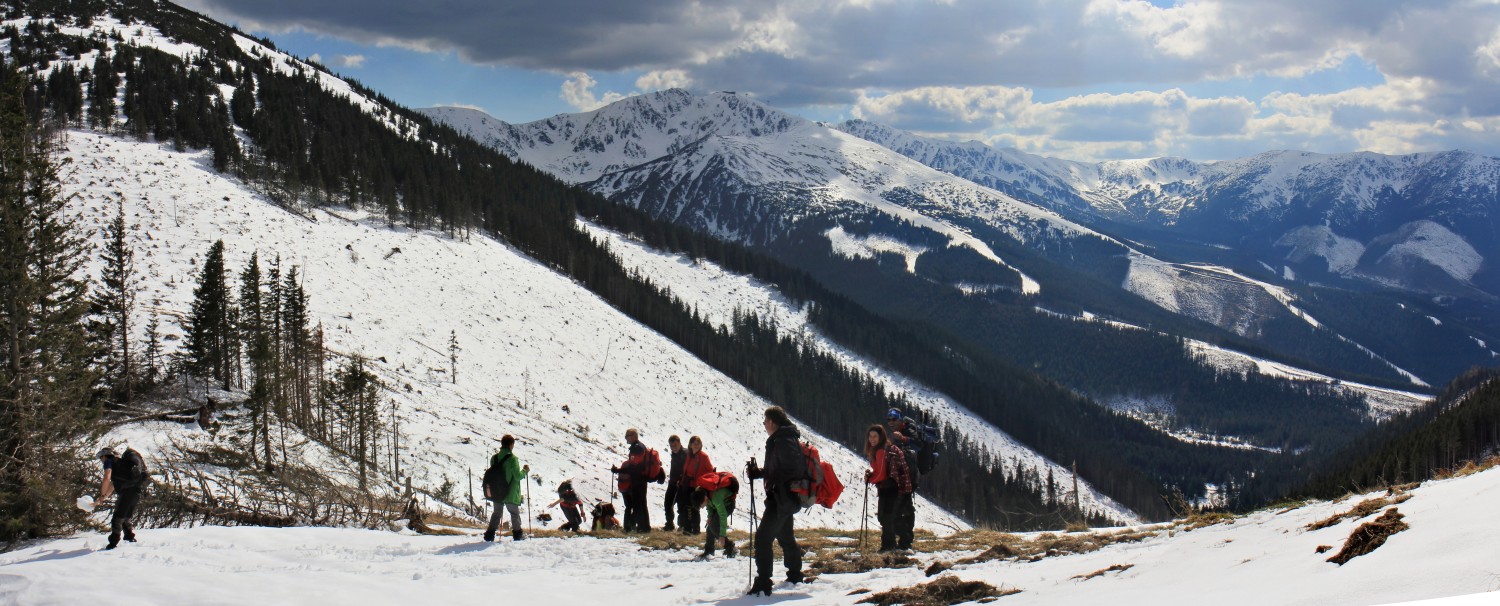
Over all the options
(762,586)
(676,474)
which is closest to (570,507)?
(676,474)

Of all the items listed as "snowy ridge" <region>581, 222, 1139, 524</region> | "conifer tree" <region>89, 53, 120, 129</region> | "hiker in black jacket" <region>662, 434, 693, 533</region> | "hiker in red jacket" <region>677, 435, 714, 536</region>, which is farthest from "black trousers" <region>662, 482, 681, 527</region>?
"snowy ridge" <region>581, 222, 1139, 524</region>

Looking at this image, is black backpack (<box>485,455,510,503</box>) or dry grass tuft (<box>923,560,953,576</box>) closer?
dry grass tuft (<box>923,560,953,576</box>)

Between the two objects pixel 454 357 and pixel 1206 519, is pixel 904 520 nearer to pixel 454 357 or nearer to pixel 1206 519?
pixel 1206 519

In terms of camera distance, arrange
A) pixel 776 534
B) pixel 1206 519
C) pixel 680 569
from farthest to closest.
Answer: pixel 1206 519
pixel 680 569
pixel 776 534

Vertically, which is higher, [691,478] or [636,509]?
[691,478]

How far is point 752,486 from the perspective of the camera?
10.0 meters

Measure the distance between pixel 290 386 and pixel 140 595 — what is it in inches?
1526

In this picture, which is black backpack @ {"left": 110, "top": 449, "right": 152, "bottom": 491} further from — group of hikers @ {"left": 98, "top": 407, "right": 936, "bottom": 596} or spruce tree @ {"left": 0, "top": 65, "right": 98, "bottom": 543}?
spruce tree @ {"left": 0, "top": 65, "right": 98, "bottom": 543}

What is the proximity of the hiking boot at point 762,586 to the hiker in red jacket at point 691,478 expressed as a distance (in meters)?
6.65

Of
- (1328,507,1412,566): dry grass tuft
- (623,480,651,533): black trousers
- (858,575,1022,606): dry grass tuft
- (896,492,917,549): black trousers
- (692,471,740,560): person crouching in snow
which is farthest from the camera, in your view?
(623,480,651,533): black trousers

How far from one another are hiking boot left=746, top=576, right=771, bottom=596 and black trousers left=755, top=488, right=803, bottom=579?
46 mm

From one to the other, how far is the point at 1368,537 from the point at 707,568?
874cm

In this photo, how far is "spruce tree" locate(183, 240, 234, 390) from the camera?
37.2 meters

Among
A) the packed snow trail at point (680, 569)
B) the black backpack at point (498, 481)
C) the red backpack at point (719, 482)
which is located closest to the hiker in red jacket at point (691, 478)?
the packed snow trail at point (680, 569)
